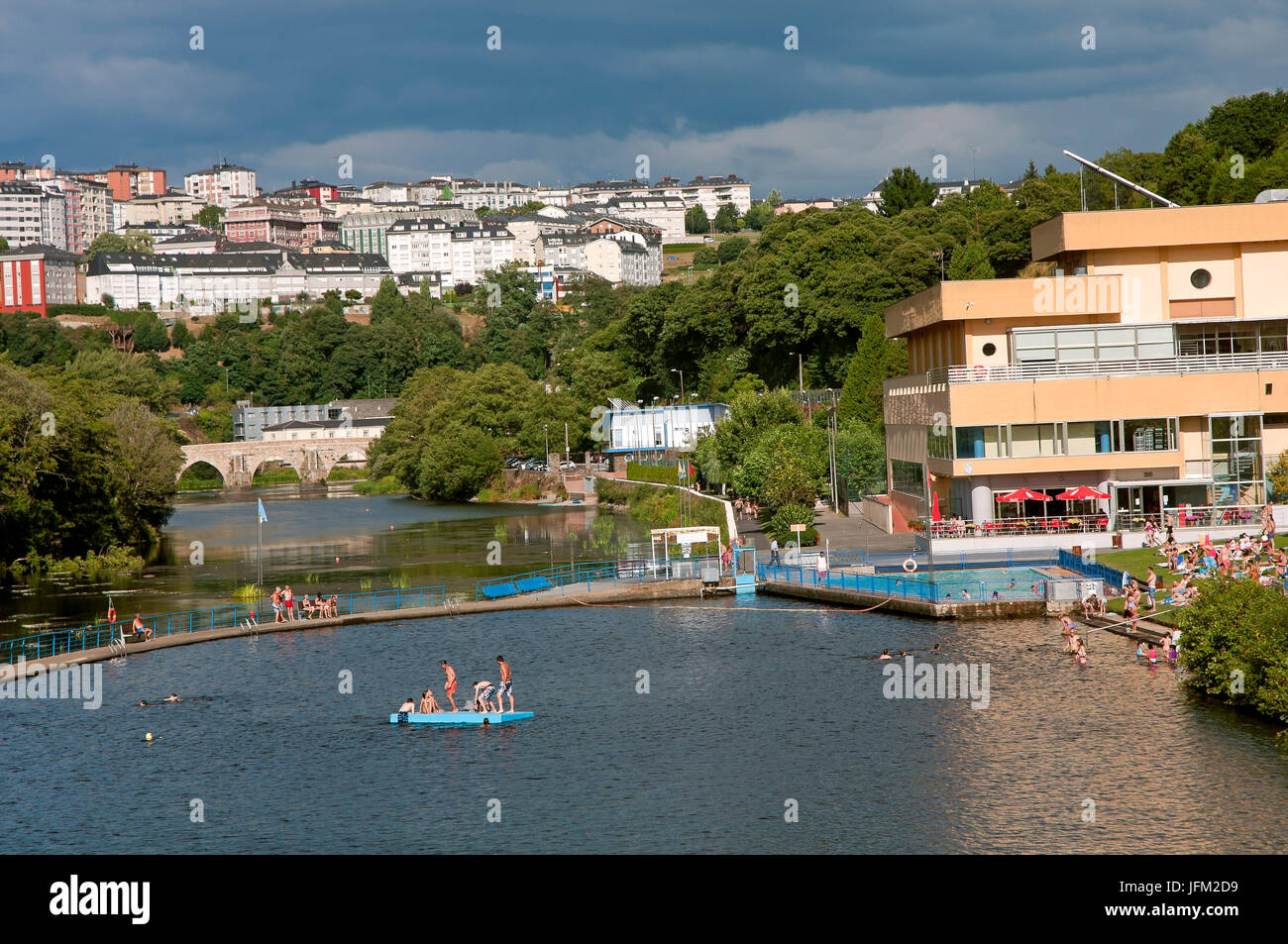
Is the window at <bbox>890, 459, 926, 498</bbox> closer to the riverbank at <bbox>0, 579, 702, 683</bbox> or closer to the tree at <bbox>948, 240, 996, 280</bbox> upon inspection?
the riverbank at <bbox>0, 579, 702, 683</bbox>

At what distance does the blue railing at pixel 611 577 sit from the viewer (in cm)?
5628

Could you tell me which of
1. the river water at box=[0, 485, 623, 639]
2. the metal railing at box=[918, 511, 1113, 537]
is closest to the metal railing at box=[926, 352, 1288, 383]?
the metal railing at box=[918, 511, 1113, 537]

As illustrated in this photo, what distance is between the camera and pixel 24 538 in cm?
7144

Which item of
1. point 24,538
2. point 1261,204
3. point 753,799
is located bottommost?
point 753,799

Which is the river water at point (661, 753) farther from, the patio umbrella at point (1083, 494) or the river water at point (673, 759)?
the patio umbrella at point (1083, 494)

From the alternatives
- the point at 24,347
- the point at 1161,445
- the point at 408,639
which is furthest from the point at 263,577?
the point at 24,347

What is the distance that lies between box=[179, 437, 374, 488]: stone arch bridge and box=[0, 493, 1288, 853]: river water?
395 ft

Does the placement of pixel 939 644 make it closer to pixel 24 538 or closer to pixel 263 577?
pixel 263 577

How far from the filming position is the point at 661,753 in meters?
31.9

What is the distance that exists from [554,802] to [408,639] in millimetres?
20984

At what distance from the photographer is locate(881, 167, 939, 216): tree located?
13600 cm

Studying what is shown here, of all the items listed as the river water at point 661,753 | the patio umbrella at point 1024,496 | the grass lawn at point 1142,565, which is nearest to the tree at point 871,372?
the patio umbrella at point 1024,496
